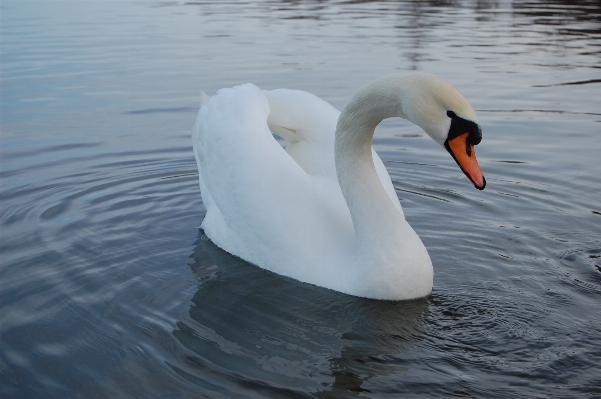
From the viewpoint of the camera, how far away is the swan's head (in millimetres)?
4359

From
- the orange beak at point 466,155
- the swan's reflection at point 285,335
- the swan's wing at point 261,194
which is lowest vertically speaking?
the swan's reflection at point 285,335

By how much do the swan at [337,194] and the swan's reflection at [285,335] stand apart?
15 cm

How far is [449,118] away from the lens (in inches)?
175

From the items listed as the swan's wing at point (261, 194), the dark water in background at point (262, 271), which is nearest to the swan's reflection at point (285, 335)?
the dark water in background at point (262, 271)

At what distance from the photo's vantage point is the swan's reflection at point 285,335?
13.5 feet

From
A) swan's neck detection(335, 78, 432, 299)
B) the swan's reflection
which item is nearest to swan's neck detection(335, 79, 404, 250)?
swan's neck detection(335, 78, 432, 299)

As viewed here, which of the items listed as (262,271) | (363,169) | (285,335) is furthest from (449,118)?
(262,271)

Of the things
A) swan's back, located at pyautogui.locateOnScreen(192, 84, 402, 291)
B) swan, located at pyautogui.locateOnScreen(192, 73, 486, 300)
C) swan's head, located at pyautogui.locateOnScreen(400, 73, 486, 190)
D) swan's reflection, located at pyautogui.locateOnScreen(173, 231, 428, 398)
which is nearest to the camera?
swan's reflection, located at pyautogui.locateOnScreen(173, 231, 428, 398)

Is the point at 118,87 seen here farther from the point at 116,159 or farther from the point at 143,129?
the point at 116,159

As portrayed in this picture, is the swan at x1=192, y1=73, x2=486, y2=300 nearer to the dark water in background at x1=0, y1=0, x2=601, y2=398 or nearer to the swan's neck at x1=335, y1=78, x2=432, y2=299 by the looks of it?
the swan's neck at x1=335, y1=78, x2=432, y2=299

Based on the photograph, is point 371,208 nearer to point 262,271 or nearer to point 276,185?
point 276,185

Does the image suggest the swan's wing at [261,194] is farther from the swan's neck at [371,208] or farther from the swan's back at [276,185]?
the swan's neck at [371,208]

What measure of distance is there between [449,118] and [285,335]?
5.20ft

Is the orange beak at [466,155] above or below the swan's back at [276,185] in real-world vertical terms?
above
